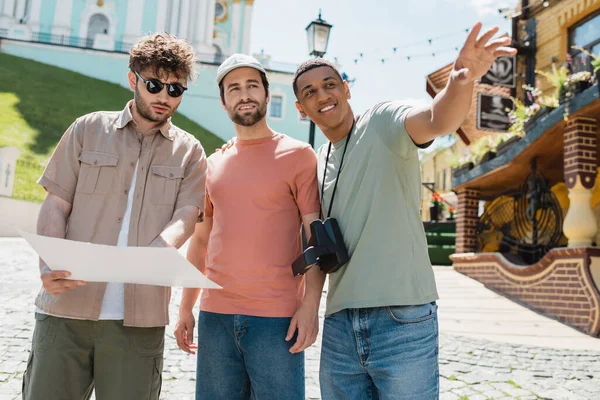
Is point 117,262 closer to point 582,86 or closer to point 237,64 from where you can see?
point 237,64

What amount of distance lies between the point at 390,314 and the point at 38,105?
30.6 m

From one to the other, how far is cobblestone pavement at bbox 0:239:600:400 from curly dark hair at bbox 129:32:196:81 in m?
2.81

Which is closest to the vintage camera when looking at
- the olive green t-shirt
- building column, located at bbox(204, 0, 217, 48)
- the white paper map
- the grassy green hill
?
the olive green t-shirt

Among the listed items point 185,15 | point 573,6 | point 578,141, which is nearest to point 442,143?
point 185,15

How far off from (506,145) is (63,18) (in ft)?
131

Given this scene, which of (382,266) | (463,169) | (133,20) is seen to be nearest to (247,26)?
(133,20)

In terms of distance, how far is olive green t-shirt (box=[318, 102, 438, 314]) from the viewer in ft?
7.70

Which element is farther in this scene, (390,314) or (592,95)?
(592,95)

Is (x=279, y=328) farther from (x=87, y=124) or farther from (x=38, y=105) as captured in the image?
(x=38, y=105)

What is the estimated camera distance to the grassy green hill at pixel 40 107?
20.8 m

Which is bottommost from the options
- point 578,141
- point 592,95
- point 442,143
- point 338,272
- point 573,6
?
point 338,272

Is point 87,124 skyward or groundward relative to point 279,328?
skyward

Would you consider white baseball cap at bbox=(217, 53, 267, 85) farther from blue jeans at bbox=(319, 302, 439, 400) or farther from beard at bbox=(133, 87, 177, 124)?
blue jeans at bbox=(319, 302, 439, 400)

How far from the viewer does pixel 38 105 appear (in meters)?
28.8
